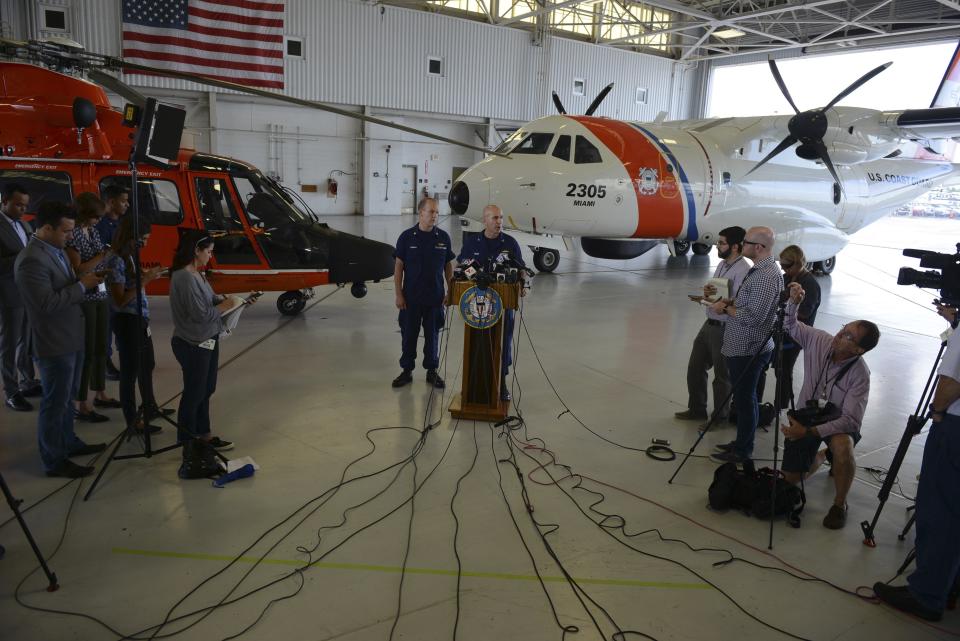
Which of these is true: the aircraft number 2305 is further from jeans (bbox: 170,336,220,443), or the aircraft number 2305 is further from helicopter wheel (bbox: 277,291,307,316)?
jeans (bbox: 170,336,220,443)

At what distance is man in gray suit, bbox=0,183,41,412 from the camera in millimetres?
4980

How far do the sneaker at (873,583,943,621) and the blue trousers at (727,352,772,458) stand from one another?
5.09 ft

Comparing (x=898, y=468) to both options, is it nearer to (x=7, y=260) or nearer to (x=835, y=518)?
(x=835, y=518)

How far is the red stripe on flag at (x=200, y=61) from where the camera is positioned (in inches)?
→ 742

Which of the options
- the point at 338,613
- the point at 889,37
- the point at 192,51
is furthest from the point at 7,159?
the point at 889,37

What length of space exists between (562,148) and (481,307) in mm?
6799

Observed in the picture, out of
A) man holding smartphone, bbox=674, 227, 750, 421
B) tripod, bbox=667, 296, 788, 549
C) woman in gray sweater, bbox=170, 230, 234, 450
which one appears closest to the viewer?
tripod, bbox=667, 296, 788, 549

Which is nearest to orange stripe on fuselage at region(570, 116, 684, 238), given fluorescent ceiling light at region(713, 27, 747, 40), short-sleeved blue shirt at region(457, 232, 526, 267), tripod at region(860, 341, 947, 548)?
short-sleeved blue shirt at region(457, 232, 526, 267)

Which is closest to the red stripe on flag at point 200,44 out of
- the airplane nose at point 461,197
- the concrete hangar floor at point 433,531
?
the airplane nose at point 461,197

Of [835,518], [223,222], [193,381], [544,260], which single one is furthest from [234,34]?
[835,518]

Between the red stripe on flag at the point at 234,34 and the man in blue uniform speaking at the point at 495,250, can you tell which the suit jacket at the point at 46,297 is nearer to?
the man in blue uniform speaking at the point at 495,250

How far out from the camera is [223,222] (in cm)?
793

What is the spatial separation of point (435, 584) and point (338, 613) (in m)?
0.50

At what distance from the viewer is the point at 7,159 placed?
7445mm
